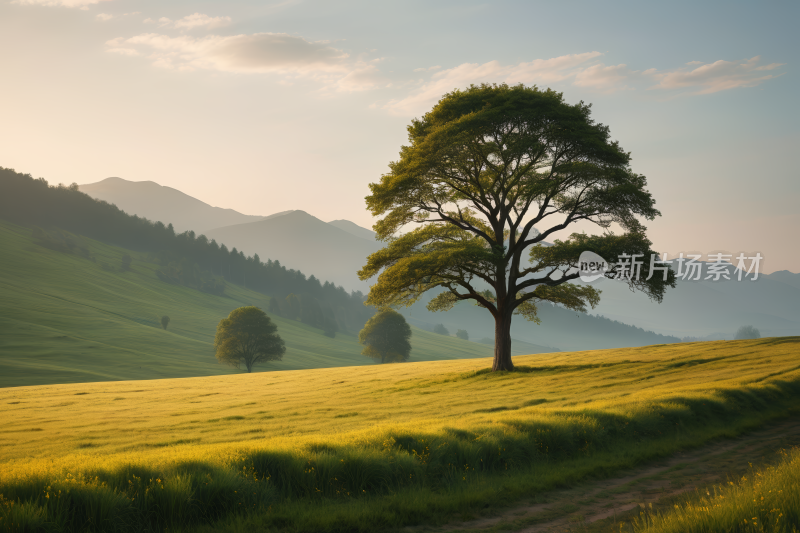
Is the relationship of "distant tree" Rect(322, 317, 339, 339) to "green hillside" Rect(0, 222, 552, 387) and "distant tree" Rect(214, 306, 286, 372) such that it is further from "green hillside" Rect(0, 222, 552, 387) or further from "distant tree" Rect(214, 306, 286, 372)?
"distant tree" Rect(214, 306, 286, 372)

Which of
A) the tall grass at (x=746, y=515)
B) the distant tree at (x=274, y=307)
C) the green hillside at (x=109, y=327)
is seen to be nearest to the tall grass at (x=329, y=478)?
the tall grass at (x=746, y=515)

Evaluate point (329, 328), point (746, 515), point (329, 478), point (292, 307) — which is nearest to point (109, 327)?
point (329, 328)

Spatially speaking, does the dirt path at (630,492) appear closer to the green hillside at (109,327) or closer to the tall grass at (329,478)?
the tall grass at (329,478)

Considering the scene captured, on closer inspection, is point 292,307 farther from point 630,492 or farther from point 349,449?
point 630,492

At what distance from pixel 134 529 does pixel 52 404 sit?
96.6 feet

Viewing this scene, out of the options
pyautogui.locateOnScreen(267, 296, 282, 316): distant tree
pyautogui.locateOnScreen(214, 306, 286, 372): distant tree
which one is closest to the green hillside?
pyautogui.locateOnScreen(214, 306, 286, 372): distant tree

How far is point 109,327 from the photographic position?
102938 millimetres

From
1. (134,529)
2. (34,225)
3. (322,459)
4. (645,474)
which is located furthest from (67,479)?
(34,225)

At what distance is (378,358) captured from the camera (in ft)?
340

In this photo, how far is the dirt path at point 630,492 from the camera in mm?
8352

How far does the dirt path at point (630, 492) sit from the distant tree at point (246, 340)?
79.7m

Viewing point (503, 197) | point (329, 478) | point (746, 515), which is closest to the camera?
point (746, 515)

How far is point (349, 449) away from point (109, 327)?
111 metres

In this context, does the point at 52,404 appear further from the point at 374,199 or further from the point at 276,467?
the point at 276,467
